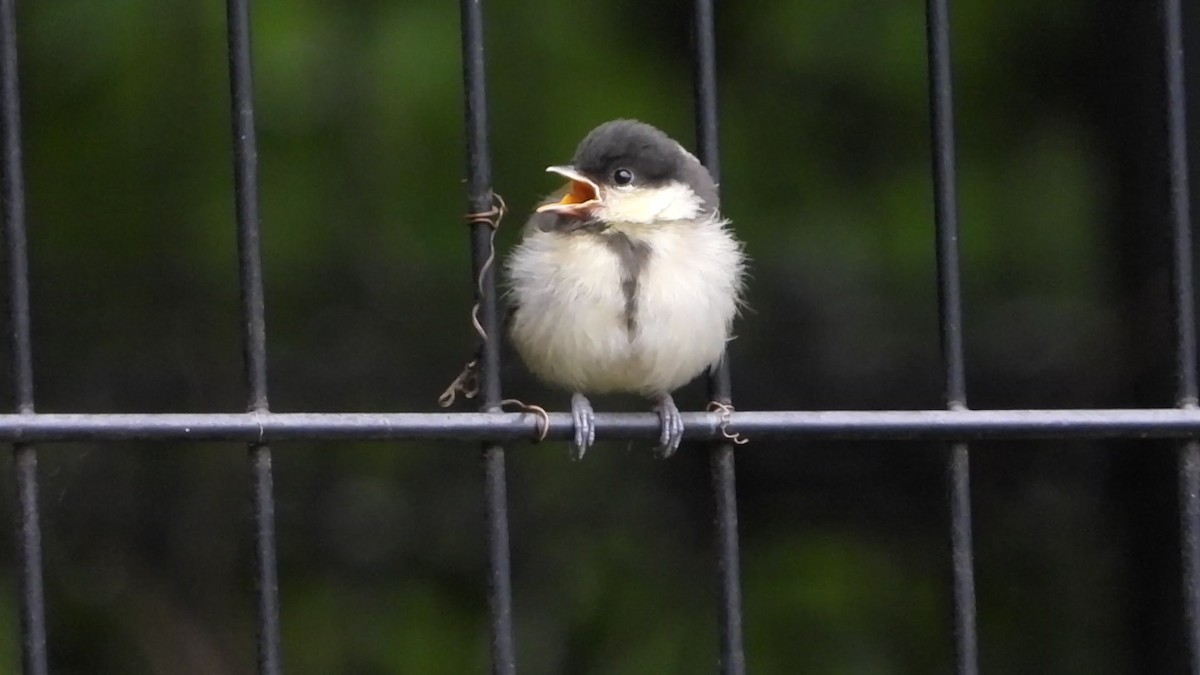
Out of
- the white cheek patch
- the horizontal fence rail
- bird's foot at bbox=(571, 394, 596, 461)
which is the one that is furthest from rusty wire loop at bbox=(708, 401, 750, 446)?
the white cheek patch

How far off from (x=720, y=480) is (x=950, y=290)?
14.4 inches

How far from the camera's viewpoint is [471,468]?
3.09m

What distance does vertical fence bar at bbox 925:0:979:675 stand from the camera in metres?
1.87

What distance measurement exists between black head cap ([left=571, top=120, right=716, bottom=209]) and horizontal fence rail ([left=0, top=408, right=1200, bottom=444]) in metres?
0.56

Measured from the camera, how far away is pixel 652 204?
91.9 inches

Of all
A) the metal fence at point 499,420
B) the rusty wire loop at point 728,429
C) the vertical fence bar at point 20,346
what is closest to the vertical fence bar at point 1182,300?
the metal fence at point 499,420

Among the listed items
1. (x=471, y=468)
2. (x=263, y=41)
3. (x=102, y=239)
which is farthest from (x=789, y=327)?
(x=102, y=239)

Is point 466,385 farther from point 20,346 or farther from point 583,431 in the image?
point 20,346

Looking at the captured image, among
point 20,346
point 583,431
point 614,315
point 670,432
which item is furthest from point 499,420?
point 20,346

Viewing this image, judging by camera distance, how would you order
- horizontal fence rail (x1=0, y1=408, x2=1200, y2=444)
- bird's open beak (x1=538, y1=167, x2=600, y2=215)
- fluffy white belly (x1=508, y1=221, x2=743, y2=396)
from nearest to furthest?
horizontal fence rail (x1=0, y1=408, x2=1200, y2=444)
fluffy white belly (x1=508, y1=221, x2=743, y2=396)
bird's open beak (x1=538, y1=167, x2=600, y2=215)

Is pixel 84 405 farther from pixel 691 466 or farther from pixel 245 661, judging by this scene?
pixel 691 466

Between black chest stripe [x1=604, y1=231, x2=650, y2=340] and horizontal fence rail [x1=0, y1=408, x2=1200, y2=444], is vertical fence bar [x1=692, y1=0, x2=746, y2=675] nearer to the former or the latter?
horizontal fence rail [x1=0, y1=408, x2=1200, y2=444]

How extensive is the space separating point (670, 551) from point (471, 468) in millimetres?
434

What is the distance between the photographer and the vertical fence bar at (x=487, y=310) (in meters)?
1.80
